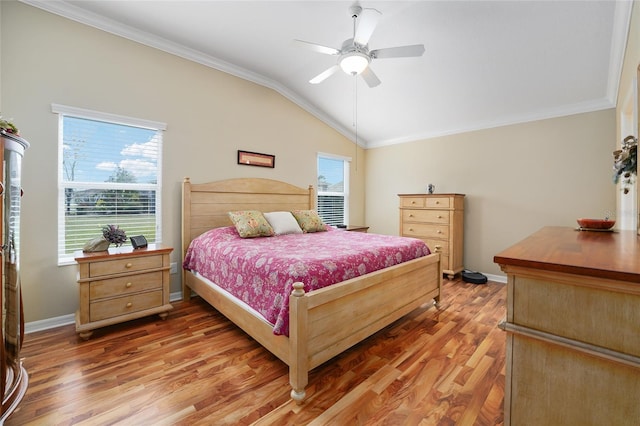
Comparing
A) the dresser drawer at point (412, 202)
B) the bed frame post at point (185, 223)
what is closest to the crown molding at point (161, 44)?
the bed frame post at point (185, 223)

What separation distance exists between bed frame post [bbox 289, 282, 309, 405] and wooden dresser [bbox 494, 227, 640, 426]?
101 centimetres

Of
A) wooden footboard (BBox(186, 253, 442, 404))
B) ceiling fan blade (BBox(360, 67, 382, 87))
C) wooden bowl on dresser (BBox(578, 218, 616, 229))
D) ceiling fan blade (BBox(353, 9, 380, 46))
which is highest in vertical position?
ceiling fan blade (BBox(353, 9, 380, 46))

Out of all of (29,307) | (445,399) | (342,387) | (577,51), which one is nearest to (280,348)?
(342,387)

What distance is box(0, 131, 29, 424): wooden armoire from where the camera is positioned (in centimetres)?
134

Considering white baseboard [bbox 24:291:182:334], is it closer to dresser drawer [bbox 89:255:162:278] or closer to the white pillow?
dresser drawer [bbox 89:255:162:278]

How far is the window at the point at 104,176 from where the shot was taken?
8.63 feet

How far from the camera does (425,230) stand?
14.2 ft

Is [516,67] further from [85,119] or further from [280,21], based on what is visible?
[85,119]

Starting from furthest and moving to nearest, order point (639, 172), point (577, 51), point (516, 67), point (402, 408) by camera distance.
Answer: point (516, 67), point (577, 51), point (402, 408), point (639, 172)

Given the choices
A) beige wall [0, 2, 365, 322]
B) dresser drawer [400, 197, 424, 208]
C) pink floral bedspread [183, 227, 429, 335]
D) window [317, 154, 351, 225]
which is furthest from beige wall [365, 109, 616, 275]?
beige wall [0, 2, 365, 322]

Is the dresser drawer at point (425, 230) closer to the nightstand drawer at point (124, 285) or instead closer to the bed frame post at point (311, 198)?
the bed frame post at point (311, 198)

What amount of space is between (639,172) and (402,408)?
1.78m

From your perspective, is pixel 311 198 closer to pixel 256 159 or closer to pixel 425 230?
pixel 256 159

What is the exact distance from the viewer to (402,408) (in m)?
1.58
